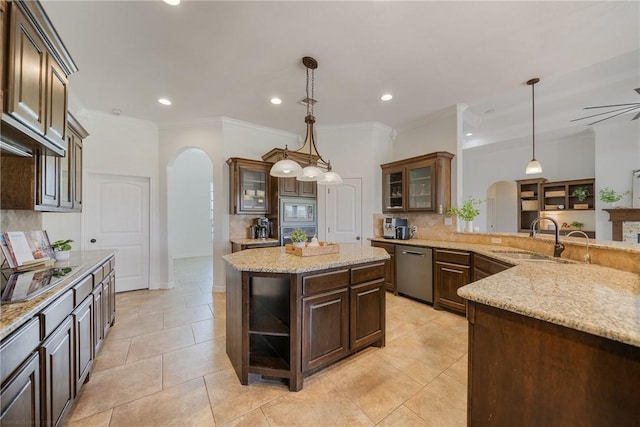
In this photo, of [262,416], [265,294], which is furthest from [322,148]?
[262,416]

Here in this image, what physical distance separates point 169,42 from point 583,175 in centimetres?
803

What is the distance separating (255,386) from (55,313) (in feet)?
4.59

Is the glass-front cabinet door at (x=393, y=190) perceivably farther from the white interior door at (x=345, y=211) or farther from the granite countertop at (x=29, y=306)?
the granite countertop at (x=29, y=306)

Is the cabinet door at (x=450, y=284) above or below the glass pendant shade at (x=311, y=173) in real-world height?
below

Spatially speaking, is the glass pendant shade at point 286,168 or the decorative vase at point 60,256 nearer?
the decorative vase at point 60,256

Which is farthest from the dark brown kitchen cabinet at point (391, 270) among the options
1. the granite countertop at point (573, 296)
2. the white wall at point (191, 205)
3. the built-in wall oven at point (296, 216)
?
the white wall at point (191, 205)

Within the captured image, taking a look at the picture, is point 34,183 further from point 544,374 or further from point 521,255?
point 521,255

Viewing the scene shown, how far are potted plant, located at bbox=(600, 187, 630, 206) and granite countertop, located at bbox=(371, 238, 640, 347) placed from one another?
4.48 metres

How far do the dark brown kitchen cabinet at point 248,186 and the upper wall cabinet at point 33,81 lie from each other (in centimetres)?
240

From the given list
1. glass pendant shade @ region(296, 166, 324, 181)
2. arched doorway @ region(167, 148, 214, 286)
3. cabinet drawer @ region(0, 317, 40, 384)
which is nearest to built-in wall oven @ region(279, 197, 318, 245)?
glass pendant shade @ region(296, 166, 324, 181)

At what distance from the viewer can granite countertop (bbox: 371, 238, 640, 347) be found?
3.15ft

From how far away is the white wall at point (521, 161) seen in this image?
5.60 meters

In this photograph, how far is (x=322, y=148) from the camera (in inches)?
194

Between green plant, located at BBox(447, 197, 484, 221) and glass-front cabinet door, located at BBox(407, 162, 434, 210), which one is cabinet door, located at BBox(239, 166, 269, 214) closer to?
glass-front cabinet door, located at BBox(407, 162, 434, 210)
